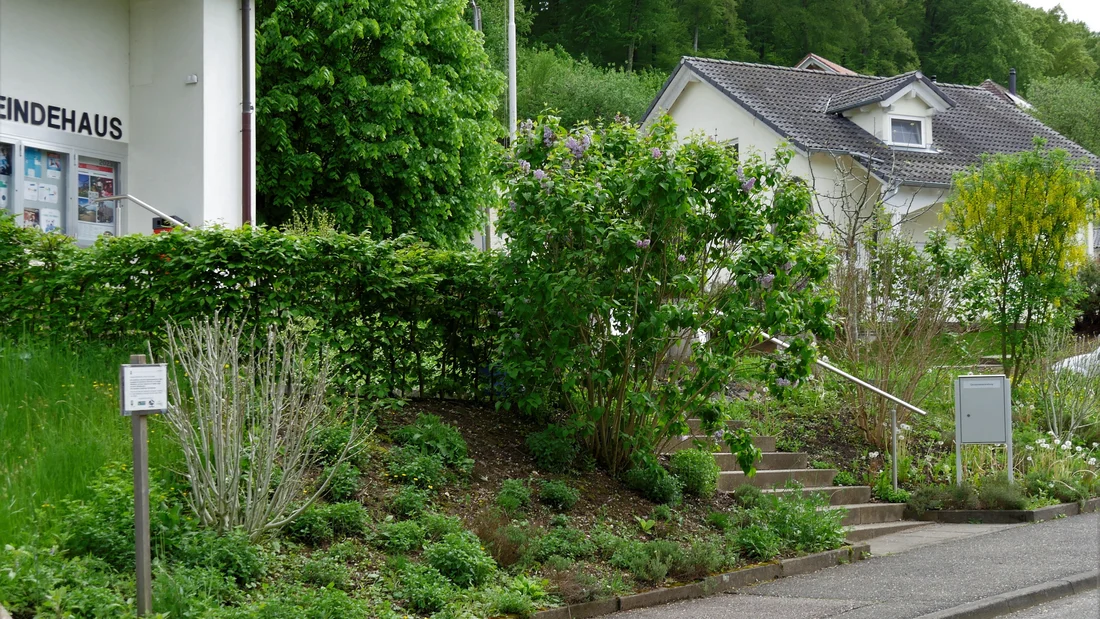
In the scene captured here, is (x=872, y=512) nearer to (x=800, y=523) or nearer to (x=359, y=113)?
(x=800, y=523)

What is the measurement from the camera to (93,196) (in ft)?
55.0

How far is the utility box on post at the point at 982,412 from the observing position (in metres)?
13.1

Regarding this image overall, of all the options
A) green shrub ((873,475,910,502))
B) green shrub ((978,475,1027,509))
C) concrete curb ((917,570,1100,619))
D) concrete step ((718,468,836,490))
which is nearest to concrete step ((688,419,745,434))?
concrete step ((718,468,836,490))

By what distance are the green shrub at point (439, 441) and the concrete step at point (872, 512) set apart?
433 centimetres

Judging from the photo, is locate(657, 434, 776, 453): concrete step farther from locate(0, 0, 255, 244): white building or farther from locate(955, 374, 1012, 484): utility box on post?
locate(0, 0, 255, 244): white building

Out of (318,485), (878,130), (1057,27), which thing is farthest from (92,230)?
(1057,27)

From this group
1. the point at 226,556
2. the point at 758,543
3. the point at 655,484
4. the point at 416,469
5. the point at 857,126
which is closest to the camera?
the point at 226,556

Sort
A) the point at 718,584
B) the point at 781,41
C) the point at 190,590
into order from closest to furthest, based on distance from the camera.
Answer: the point at 190,590 → the point at 718,584 → the point at 781,41

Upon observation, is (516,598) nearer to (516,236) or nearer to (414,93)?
(516,236)

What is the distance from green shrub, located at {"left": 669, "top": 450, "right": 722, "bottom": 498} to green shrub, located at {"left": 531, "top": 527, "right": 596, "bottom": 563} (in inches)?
79.8

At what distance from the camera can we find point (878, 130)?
32.2m

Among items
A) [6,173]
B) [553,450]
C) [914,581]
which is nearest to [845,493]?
[914,581]

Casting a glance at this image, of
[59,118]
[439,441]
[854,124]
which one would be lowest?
[439,441]

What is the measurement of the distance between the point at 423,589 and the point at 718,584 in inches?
105
